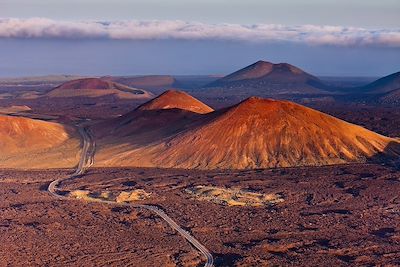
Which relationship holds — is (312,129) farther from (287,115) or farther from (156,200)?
(156,200)

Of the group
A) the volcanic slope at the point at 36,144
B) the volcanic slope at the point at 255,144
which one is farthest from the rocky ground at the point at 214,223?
the volcanic slope at the point at 36,144

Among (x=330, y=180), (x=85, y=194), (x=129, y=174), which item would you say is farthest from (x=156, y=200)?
(x=330, y=180)

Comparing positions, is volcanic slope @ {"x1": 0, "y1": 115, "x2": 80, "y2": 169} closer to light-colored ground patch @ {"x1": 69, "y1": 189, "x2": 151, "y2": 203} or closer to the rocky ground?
the rocky ground

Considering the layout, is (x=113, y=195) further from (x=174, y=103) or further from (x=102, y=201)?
(x=174, y=103)

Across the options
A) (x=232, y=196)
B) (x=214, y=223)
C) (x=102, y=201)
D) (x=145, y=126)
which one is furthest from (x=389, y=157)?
(x=102, y=201)

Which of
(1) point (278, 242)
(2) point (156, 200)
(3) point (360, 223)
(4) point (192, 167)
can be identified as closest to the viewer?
(1) point (278, 242)
